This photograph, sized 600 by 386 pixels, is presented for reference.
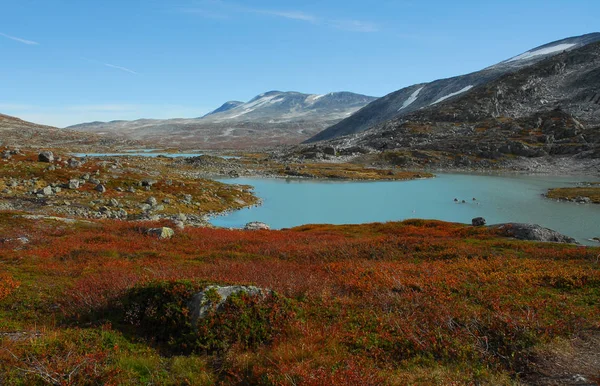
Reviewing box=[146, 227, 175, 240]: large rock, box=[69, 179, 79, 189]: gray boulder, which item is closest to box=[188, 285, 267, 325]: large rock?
box=[146, 227, 175, 240]: large rock

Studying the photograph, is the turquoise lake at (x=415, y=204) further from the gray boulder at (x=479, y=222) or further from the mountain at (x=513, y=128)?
the mountain at (x=513, y=128)

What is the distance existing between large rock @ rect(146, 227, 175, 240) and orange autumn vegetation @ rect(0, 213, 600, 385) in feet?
11.2

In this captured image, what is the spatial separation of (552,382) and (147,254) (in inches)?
746

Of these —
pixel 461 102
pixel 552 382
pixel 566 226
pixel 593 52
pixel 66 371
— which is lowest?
pixel 566 226

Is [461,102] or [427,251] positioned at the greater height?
[461,102]

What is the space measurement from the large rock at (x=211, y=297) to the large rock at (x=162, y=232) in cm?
1634

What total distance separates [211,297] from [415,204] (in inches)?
2236

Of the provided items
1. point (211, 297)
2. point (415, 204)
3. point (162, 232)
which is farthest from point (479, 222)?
point (211, 297)

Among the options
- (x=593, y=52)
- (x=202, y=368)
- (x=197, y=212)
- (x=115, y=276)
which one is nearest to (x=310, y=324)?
(x=202, y=368)

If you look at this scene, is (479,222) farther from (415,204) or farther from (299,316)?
(299,316)

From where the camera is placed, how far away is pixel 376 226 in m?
36.6

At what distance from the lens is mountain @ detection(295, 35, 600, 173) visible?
11900 cm

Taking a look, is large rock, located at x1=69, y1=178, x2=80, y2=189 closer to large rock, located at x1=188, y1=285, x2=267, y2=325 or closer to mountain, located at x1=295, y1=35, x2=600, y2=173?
large rock, located at x1=188, y1=285, x2=267, y2=325

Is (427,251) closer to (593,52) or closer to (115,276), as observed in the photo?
(115,276)
